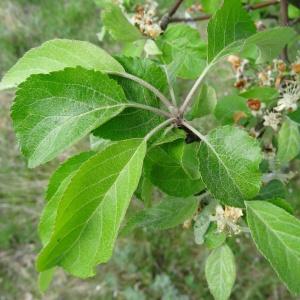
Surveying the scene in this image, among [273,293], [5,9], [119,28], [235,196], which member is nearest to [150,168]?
[235,196]

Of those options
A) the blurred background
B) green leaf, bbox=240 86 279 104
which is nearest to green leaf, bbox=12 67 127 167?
green leaf, bbox=240 86 279 104

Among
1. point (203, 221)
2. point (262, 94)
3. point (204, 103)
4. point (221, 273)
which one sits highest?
point (204, 103)

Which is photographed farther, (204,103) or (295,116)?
(295,116)

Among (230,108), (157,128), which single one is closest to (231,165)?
(157,128)

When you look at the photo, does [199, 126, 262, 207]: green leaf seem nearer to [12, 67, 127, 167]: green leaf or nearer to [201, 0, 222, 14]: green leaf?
[12, 67, 127, 167]: green leaf

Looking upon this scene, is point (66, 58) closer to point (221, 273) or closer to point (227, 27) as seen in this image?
point (227, 27)

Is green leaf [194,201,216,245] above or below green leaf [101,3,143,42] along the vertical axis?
below

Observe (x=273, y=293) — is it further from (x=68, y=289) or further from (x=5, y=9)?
(x=5, y=9)
